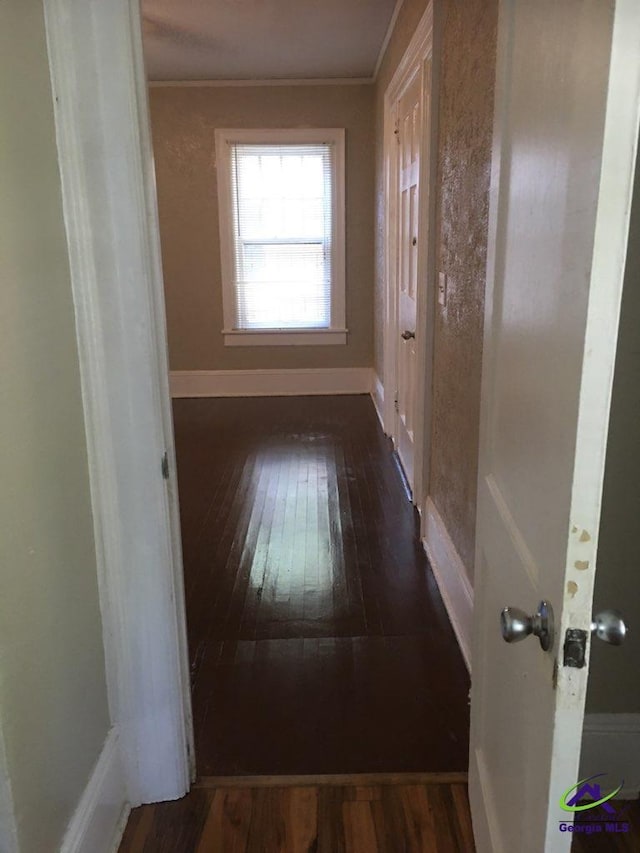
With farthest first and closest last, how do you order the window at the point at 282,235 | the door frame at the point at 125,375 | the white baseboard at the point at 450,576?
the window at the point at 282,235 → the white baseboard at the point at 450,576 → the door frame at the point at 125,375

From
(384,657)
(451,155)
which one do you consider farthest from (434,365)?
(384,657)

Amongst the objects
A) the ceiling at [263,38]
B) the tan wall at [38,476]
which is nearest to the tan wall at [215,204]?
the ceiling at [263,38]

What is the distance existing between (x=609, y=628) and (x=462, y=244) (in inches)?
73.2

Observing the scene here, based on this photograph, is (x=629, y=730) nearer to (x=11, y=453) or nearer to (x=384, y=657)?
(x=384, y=657)

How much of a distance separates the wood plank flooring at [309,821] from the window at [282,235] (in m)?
4.90

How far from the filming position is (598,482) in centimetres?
83

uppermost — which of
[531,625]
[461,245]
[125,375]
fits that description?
[461,245]

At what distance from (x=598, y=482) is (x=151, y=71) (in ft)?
18.9

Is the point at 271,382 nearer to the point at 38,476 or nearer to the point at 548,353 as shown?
the point at 38,476

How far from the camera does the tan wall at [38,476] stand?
121 cm

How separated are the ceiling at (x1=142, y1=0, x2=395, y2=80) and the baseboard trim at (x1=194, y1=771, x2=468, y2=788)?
3464 mm

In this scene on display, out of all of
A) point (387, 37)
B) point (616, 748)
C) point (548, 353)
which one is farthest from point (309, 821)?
point (387, 37)

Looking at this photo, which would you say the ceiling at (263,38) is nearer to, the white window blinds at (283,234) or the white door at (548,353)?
the white window blinds at (283,234)

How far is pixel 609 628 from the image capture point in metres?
0.87
